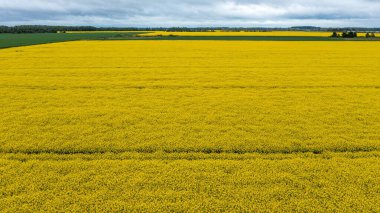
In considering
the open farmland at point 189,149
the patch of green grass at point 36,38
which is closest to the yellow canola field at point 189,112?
the open farmland at point 189,149

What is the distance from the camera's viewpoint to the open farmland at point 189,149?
199 inches

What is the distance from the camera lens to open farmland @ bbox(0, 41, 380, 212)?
505 centimetres

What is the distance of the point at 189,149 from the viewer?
7.06 meters

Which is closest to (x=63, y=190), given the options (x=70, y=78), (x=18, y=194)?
(x=18, y=194)

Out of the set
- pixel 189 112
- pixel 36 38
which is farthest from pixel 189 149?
pixel 36 38

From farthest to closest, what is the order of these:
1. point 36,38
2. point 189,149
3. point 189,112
Answer: point 36,38
point 189,112
point 189,149

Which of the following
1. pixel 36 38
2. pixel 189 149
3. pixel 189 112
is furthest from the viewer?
pixel 36 38

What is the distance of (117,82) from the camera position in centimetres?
1577

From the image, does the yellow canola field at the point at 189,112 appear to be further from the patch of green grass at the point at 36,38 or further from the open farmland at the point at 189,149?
the patch of green grass at the point at 36,38

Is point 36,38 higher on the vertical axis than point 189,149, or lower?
higher

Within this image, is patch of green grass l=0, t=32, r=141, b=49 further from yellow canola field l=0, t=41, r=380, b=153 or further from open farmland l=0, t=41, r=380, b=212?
open farmland l=0, t=41, r=380, b=212

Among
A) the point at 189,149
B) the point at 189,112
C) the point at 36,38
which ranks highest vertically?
the point at 36,38

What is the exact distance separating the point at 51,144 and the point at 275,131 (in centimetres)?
593

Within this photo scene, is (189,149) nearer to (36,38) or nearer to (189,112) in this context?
(189,112)
